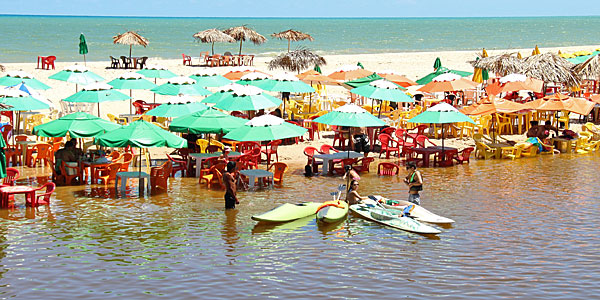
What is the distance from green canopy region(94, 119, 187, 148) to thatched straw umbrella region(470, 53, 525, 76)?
16.0m

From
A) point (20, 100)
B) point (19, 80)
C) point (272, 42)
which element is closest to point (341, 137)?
point (20, 100)

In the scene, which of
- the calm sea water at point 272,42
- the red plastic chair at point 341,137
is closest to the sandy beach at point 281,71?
the red plastic chair at point 341,137

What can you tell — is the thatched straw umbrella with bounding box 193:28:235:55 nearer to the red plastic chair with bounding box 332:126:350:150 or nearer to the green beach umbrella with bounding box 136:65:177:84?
the green beach umbrella with bounding box 136:65:177:84

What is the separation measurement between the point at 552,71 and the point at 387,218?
48.7ft

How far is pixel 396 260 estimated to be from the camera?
36.8ft

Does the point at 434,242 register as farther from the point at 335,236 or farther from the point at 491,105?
the point at 491,105

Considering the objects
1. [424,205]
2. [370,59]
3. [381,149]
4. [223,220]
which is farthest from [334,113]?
[370,59]

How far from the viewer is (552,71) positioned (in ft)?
83.0

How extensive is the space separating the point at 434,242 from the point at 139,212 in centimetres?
577

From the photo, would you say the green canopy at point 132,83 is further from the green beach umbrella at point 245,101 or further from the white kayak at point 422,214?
the white kayak at point 422,214

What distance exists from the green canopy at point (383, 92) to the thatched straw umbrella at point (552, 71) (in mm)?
7280

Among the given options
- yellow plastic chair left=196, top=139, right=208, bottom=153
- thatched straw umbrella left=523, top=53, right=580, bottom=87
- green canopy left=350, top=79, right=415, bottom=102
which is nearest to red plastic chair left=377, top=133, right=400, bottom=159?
green canopy left=350, top=79, right=415, bottom=102

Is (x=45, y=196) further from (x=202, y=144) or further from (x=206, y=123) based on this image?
(x=202, y=144)

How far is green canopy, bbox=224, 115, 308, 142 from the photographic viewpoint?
15959 mm
